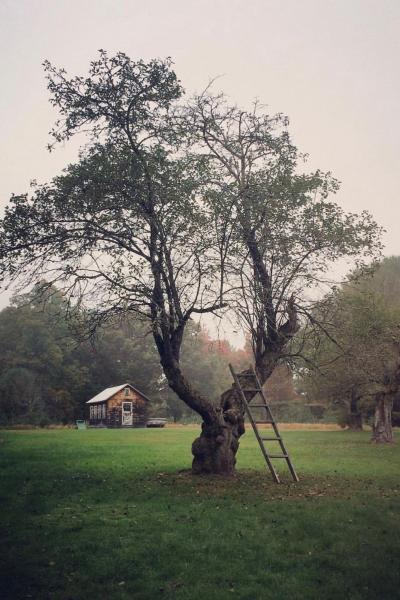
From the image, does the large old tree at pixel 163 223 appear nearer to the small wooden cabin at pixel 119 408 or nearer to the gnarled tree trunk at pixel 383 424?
the gnarled tree trunk at pixel 383 424

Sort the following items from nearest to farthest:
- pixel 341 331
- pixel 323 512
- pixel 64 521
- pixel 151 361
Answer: pixel 64 521, pixel 323 512, pixel 341 331, pixel 151 361

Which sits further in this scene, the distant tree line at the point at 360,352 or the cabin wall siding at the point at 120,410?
the cabin wall siding at the point at 120,410

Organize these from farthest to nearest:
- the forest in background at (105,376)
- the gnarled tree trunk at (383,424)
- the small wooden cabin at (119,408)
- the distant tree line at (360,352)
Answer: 1. the small wooden cabin at (119,408)
2. the forest in background at (105,376)
3. the gnarled tree trunk at (383,424)
4. the distant tree line at (360,352)

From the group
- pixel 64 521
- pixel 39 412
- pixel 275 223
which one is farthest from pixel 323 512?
pixel 39 412

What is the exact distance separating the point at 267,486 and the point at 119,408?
5605 centimetres

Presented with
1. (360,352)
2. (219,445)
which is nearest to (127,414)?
(219,445)

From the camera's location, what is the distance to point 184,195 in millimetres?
15953

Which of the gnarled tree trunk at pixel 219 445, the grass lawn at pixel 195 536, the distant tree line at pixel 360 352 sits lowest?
the grass lawn at pixel 195 536

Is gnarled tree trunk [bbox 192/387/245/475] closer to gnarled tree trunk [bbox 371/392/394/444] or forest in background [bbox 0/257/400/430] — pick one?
gnarled tree trunk [bbox 371/392/394/444]

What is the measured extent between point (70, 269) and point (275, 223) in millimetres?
6682

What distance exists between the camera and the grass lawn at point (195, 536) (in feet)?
24.9

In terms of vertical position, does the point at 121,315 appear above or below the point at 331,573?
above

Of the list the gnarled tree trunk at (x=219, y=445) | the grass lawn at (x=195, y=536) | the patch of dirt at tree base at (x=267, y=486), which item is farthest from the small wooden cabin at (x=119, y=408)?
the gnarled tree trunk at (x=219, y=445)

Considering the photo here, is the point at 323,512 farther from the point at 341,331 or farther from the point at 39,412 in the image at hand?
the point at 39,412
